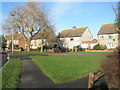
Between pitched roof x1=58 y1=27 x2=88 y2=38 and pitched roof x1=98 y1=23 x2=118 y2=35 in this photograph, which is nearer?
pitched roof x1=98 y1=23 x2=118 y2=35

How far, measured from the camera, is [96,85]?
15.8 feet

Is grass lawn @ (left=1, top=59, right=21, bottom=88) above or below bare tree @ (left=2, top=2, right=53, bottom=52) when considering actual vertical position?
below

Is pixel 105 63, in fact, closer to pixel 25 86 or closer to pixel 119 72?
pixel 119 72

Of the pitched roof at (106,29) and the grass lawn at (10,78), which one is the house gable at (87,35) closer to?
the pitched roof at (106,29)

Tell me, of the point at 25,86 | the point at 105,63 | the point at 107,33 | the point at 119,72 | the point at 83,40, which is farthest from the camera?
the point at 83,40

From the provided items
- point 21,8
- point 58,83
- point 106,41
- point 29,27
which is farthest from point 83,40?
point 58,83

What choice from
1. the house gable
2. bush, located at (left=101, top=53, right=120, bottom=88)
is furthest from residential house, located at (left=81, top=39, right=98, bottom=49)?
bush, located at (left=101, top=53, right=120, bottom=88)

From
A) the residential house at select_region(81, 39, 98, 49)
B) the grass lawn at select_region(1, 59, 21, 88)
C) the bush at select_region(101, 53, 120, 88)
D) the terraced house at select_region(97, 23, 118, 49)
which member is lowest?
the grass lawn at select_region(1, 59, 21, 88)

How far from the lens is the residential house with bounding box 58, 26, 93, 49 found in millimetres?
42969

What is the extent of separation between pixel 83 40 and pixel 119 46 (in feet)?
132

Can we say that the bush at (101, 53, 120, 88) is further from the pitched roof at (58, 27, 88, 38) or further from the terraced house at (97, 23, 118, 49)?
the pitched roof at (58, 27, 88, 38)

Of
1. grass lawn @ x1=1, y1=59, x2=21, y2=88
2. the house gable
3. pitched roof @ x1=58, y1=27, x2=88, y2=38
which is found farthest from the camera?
the house gable

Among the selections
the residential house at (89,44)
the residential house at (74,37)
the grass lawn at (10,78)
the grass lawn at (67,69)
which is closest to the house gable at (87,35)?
the residential house at (74,37)

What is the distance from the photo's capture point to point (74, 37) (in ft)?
144
